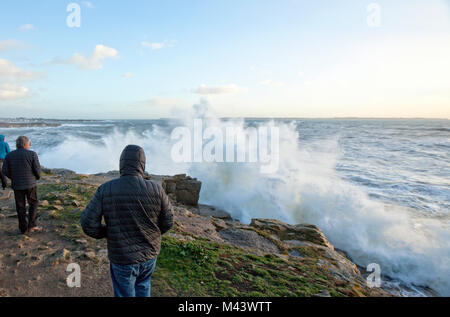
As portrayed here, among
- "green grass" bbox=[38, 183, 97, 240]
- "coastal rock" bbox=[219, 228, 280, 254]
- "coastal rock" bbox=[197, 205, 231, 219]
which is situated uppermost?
"green grass" bbox=[38, 183, 97, 240]

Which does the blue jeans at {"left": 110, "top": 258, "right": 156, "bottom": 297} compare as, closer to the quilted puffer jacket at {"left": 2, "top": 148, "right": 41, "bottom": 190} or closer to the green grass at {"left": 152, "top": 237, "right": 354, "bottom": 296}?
the green grass at {"left": 152, "top": 237, "right": 354, "bottom": 296}

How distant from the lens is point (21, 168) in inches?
210

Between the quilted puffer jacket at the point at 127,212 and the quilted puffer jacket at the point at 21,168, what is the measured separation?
3979mm

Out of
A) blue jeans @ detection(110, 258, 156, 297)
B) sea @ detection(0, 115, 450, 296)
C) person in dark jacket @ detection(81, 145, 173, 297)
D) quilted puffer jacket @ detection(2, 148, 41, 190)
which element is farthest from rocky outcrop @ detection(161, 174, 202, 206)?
person in dark jacket @ detection(81, 145, 173, 297)

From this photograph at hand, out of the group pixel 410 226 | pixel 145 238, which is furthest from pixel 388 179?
pixel 145 238

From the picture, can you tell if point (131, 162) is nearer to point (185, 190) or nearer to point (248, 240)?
point (248, 240)

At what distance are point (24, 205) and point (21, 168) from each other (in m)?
1.01

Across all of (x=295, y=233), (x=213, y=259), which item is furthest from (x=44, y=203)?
(x=295, y=233)

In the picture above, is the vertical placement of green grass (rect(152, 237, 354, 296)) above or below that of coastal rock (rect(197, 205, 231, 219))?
above

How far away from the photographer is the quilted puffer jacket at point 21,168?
17.4 ft

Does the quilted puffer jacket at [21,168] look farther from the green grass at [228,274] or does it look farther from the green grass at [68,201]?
the green grass at [228,274]

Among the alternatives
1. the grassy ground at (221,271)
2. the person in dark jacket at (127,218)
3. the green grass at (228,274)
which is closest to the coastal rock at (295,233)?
the grassy ground at (221,271)

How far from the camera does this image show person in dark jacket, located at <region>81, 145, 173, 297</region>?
2.58m
